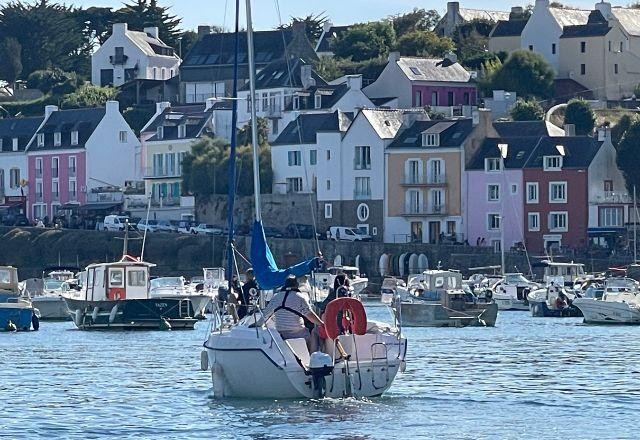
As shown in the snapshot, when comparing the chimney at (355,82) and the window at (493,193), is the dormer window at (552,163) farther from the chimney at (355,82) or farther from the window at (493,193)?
the chimney at (355,82)

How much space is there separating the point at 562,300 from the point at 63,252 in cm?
4890

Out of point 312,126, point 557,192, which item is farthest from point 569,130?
point 312,126

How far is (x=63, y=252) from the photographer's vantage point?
12431 centimetres

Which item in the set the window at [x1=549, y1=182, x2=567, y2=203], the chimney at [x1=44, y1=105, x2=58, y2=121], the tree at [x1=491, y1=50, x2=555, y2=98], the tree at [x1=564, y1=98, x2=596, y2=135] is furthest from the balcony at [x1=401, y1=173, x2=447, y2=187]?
the chimney at [x1=44, y1=105, x2=58, y2=121]

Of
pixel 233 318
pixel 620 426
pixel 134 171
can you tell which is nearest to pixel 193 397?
pixel 233 318

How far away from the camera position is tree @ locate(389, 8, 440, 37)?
16225 centimetres

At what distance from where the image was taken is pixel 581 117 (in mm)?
125188

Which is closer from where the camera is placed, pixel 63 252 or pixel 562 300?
pixel 562 300

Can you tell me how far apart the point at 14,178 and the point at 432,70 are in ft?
96.8

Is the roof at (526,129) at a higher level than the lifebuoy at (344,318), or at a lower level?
higher

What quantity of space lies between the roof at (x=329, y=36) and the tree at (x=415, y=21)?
4.72 meters

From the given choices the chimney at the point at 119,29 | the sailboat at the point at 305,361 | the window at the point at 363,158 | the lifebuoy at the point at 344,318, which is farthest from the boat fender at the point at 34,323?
the chimney at the point at 119,29

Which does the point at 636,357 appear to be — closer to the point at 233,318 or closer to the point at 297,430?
the point at 233,318

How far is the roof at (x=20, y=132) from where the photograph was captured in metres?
140
